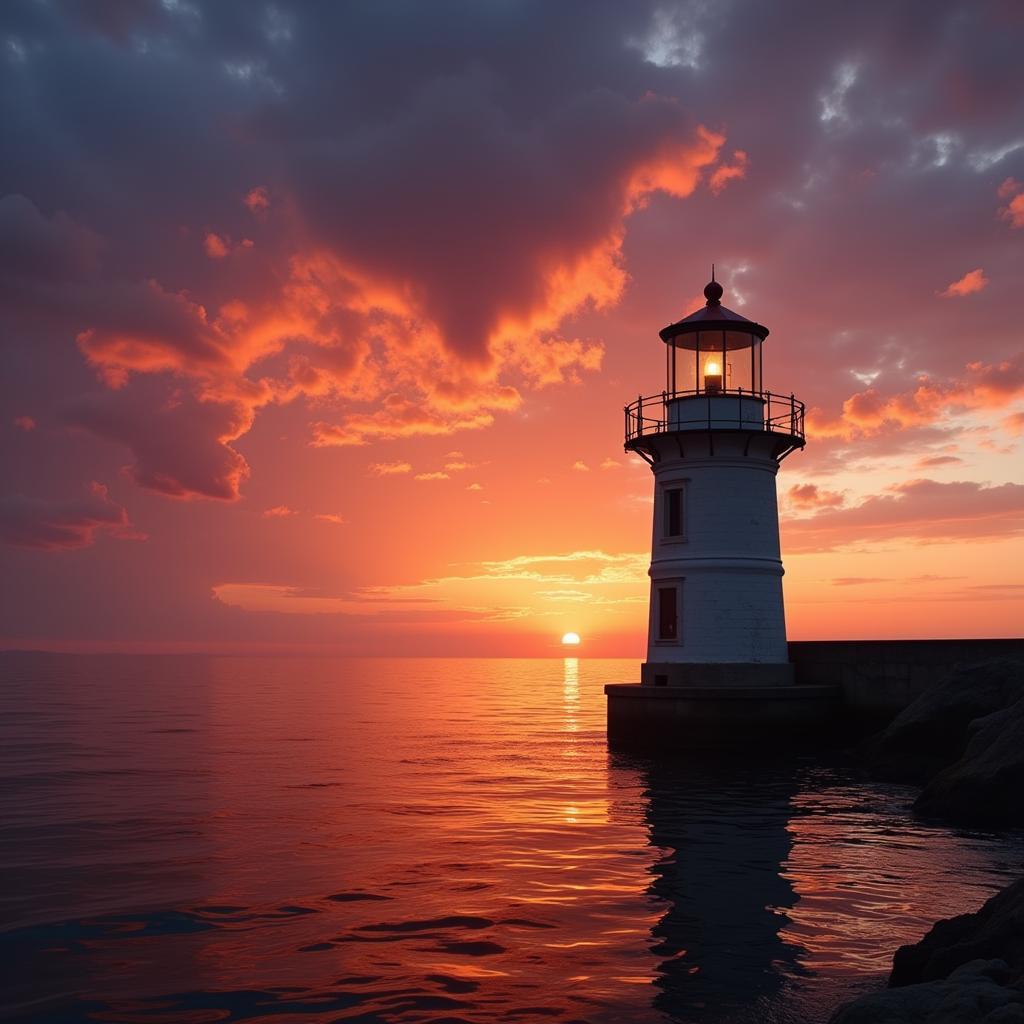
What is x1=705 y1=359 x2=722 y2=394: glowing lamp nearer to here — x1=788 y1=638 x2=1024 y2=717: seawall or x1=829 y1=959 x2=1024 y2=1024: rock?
x1=788 y1=638 x2=1024 y2=717: seawall

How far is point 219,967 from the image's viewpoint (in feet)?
30.8

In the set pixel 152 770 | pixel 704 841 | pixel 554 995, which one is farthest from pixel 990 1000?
pixel 152 770

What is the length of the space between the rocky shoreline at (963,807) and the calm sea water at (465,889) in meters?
0.90

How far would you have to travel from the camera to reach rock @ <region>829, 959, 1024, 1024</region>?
5602 millimetres

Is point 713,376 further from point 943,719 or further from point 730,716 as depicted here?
point 943,719

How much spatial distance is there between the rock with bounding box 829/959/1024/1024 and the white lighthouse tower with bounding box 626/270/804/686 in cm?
2095

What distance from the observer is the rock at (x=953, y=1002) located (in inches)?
221

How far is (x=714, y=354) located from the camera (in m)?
29.9

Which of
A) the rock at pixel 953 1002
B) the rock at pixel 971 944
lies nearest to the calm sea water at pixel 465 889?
the rock at pixel 971 944

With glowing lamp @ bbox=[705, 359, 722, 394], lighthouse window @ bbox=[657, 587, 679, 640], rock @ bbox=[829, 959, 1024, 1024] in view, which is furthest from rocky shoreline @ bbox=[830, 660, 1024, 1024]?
glowing lamp @ bbox=[705, 359, 722, 394]

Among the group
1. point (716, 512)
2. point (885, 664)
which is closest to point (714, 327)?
point (716, 512)

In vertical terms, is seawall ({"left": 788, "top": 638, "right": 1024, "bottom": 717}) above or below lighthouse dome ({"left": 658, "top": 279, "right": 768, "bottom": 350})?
below

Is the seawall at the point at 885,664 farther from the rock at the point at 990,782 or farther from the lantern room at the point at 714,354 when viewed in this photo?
the lantern room at the point at 714,354

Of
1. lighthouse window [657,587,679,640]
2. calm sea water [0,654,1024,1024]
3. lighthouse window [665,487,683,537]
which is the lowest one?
calm sea water [0,654,1024,1024]
